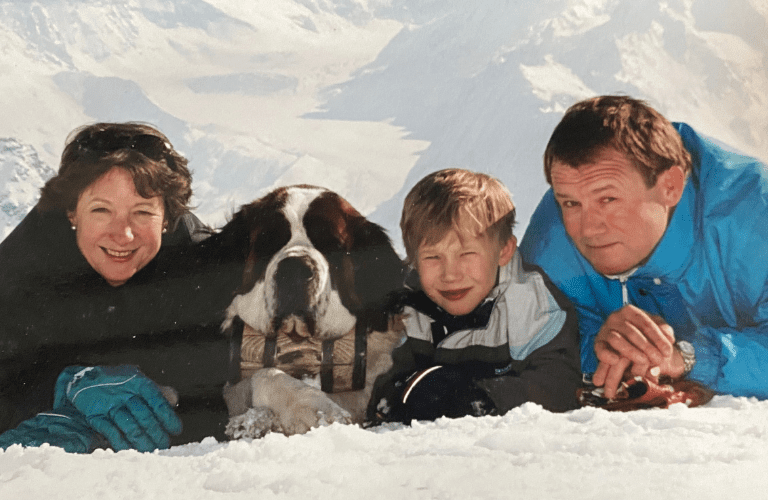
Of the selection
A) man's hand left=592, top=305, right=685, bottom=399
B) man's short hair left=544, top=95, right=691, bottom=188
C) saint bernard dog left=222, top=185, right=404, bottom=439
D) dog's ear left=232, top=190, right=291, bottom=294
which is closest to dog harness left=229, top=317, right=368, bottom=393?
saint bernard dog left=222, top=185, right=404, bottom=439

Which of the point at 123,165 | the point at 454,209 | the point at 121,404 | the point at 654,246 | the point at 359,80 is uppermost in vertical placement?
the point at 359,80

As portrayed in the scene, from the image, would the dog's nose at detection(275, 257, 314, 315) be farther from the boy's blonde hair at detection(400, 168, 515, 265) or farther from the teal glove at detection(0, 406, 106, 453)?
the teal glove at detection(0, 406, 106, 453)

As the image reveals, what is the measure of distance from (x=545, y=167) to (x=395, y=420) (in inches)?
30.2

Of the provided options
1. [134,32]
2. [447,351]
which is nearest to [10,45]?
[134,32]

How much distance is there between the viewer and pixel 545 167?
211 centimetres

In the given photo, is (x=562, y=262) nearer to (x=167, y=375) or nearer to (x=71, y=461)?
(x=167, y=375)

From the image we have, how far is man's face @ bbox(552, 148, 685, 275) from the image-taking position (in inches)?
81.8

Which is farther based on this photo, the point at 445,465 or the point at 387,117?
the point at 387,117

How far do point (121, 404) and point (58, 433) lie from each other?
0.15 m

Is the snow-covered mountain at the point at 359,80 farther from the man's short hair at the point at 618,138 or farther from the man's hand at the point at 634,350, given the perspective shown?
the man's hand at the point at 634,350

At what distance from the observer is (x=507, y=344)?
1992 mm

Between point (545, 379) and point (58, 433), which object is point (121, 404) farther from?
point (545, 379)

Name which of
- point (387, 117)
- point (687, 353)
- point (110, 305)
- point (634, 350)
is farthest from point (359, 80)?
point (687, 353)

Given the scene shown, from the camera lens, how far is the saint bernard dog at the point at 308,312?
1.97m
